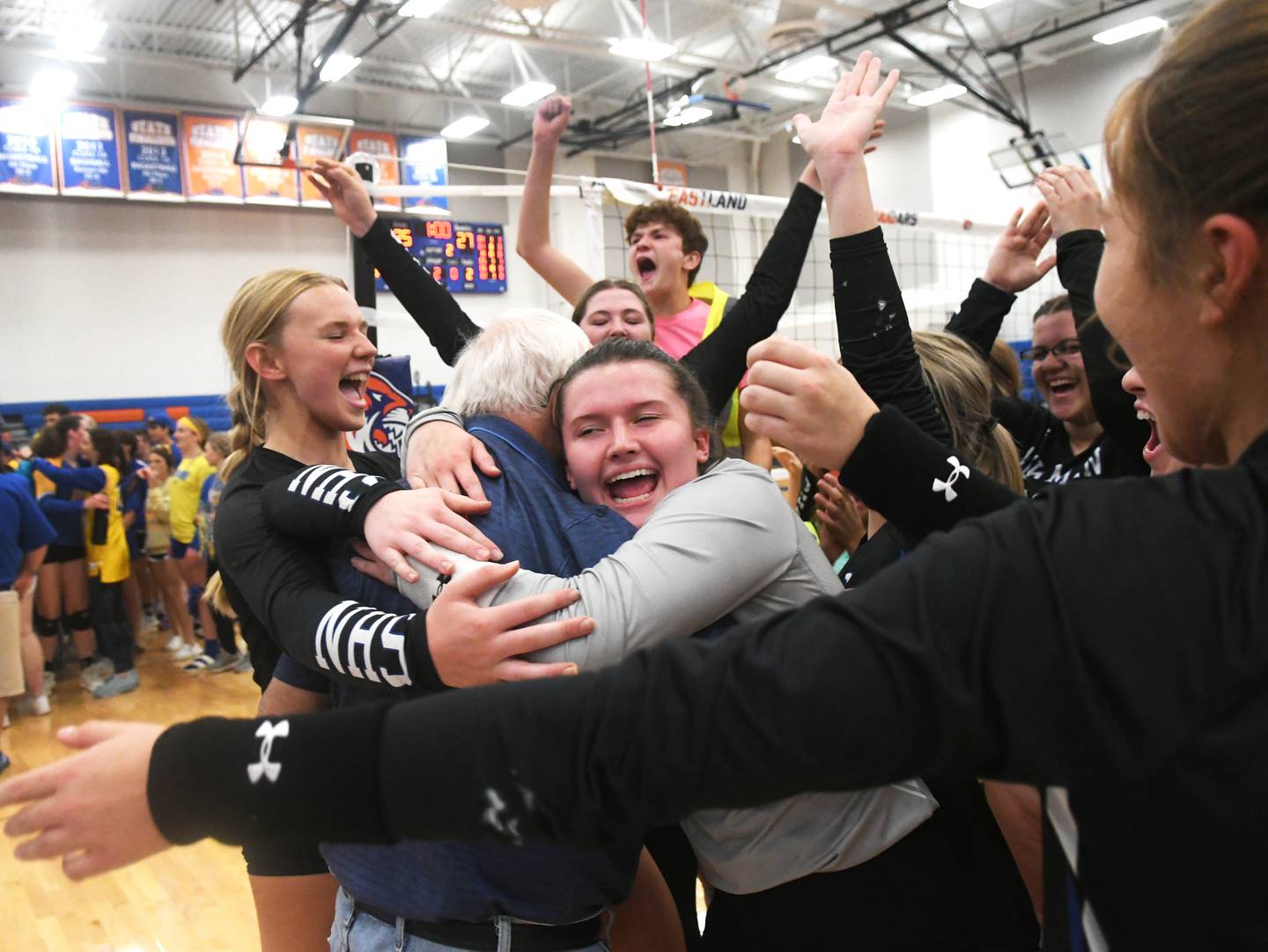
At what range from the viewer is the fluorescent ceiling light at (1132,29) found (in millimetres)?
10992

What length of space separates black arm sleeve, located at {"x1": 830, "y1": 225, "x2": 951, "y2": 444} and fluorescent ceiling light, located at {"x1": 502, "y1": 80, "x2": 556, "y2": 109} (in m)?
11.2

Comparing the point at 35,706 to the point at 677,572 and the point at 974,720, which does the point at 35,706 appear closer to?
the point at 677,572

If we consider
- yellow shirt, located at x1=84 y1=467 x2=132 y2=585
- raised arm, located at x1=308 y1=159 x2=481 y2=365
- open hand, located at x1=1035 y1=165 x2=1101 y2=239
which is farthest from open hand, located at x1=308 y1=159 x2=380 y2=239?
yellow shirt, located at x1=84 y1=467 x2=132 y2=585

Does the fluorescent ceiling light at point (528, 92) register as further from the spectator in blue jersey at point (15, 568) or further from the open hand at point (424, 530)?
the open hand at point (424, 530)

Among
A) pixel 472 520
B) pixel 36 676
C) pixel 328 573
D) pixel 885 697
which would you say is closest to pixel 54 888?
pixel 36 676

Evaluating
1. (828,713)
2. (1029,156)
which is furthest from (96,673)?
(1029,156)

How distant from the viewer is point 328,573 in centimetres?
142

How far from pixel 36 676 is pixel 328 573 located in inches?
218

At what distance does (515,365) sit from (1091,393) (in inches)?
47.5

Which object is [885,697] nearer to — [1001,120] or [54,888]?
[54,888]

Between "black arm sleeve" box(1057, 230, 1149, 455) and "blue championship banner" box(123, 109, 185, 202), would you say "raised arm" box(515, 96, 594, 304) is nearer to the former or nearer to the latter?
"black arm sleeve" box(1057, 230, 1149, 455)

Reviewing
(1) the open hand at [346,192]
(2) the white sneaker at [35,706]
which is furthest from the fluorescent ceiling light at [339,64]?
(1) the open hand at [346,192]

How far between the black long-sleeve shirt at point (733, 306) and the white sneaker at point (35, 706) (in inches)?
199

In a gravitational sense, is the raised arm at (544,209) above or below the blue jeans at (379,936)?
above
